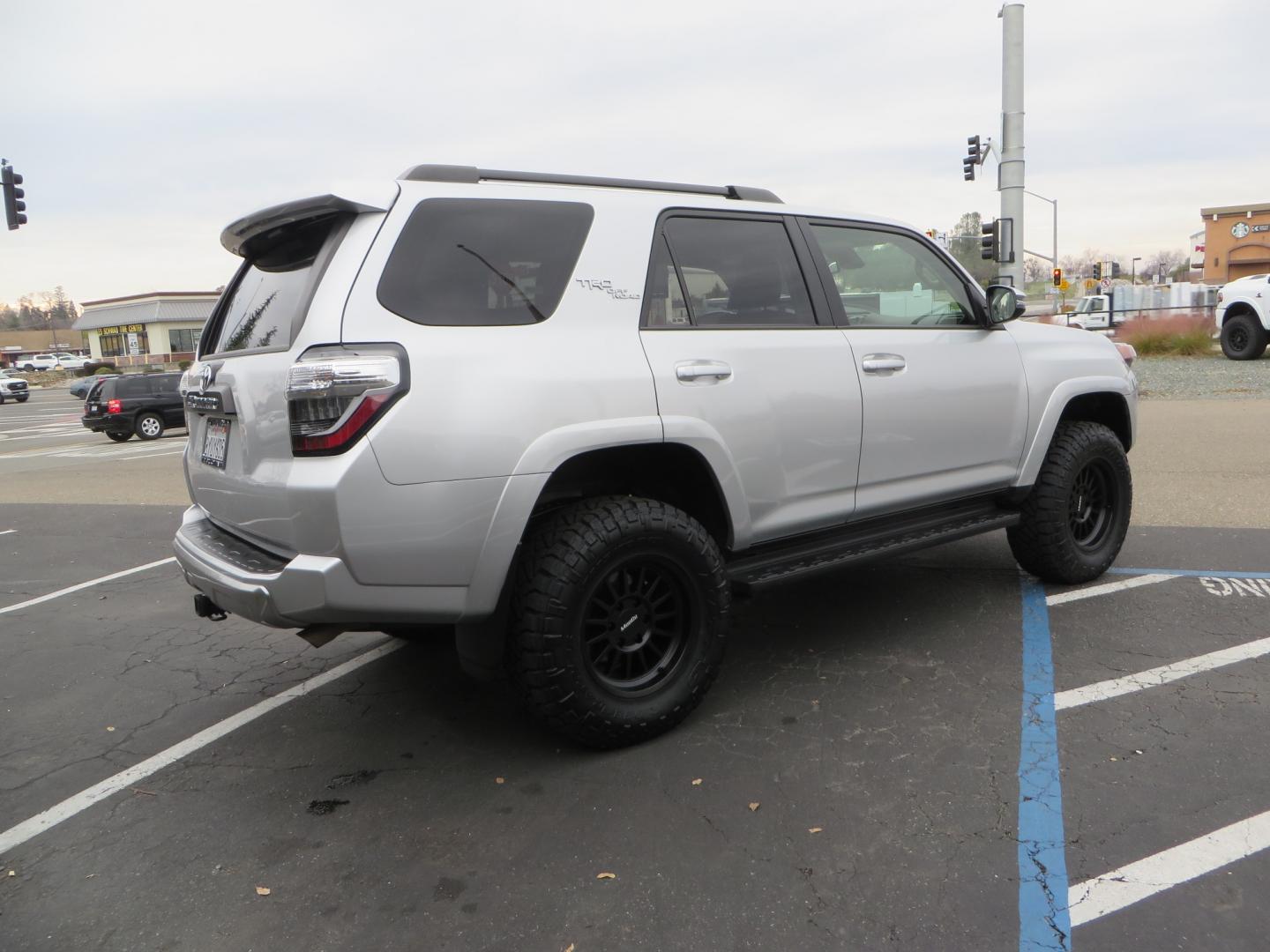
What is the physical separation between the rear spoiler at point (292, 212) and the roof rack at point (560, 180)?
0.15m

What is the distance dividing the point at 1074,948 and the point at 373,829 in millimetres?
1958

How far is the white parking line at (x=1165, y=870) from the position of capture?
240cm

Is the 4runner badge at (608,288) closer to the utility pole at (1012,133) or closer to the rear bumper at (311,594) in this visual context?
the rear bumper at (311,594)

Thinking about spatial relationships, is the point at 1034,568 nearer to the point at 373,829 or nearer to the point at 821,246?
the point at 821,246

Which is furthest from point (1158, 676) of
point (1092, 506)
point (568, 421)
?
point (568, 421)

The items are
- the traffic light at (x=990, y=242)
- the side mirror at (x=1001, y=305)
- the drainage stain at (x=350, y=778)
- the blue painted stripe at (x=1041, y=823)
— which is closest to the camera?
the blue painted stripe at (x=1041, y=823)

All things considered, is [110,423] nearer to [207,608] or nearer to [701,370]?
[207,608]

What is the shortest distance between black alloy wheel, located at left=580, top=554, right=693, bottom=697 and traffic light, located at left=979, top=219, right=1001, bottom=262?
12902 millimetres

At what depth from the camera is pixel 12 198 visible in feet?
72.5

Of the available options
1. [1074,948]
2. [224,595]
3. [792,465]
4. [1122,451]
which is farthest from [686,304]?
[1122,451]

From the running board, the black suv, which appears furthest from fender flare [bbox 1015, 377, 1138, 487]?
the black suv

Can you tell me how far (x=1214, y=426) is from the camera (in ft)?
35.7

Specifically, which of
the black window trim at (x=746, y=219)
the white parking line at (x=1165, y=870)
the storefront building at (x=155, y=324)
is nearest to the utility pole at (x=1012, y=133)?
the black window trim at (x=746, y=219)

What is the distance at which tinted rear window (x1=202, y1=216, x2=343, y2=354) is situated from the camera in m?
3.12
